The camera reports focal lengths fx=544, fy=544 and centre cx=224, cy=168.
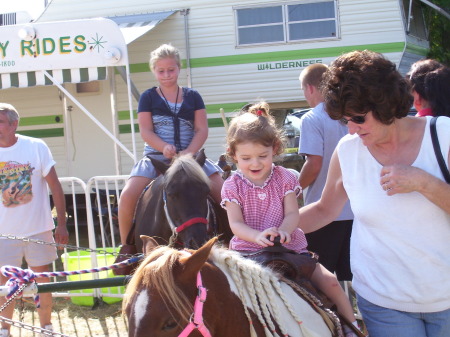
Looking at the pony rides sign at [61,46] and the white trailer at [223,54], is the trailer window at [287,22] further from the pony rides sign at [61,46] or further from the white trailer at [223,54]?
the pony rides sign at [61,46]

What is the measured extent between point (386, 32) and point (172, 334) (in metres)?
11.1

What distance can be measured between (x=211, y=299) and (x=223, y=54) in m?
10.4

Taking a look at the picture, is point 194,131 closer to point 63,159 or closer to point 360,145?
point 360,145

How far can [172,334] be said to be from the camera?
1594 millimetres

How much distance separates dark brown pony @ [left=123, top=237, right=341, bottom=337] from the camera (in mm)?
1599

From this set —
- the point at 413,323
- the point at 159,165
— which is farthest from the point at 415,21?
the point at 413,323

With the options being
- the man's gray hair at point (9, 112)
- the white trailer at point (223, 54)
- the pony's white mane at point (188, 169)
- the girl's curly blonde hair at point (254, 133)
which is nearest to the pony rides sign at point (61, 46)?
the white trailer at point (223, 54)

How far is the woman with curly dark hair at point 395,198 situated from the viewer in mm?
1939

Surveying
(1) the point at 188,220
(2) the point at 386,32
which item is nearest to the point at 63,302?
(1) the point at 188,220

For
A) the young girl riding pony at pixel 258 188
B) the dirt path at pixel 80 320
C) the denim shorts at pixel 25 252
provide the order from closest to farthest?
the young girl riding pony at pixel 258 188
the denim shorts at pixel 25 252
the dirt path at pixel 80 320

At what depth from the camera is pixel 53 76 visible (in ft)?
28.8

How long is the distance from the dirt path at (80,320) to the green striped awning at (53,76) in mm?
3538

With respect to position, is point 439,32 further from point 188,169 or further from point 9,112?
point 188,169

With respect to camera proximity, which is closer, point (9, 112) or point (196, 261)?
point (196, 261)
